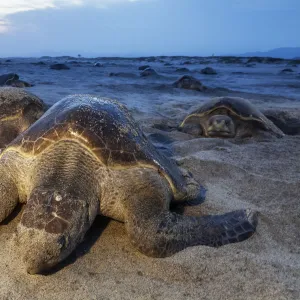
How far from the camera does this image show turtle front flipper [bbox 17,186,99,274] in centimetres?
189

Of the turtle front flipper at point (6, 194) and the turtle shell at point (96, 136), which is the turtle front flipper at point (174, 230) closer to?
the turtle shell at point (96, 136)

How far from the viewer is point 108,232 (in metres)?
2.52

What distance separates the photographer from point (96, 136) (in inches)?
96.6

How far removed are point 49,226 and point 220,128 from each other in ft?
14.4

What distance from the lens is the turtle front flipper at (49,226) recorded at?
1.89 meters

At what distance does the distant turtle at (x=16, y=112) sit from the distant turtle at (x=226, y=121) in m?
2.45

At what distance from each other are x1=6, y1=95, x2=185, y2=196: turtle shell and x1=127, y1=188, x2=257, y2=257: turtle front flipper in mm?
326

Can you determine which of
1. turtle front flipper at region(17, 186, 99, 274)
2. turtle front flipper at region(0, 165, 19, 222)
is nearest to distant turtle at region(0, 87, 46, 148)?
turtle front flipper at region(0, 165, 19, 222)

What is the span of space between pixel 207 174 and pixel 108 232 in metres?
1.52

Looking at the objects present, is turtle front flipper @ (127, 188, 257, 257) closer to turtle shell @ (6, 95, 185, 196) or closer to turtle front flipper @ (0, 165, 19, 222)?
turtle shell @ (6, 95, 185, 196)

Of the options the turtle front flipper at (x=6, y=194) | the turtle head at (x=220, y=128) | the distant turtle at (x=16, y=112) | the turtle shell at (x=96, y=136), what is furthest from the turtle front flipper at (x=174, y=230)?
the turtle head at (x=220, y=128)

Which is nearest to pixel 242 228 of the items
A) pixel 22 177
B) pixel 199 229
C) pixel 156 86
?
pixel 199 229

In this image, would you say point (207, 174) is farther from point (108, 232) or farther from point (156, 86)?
point (156, 86)

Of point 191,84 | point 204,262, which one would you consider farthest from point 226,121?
point 191,84
